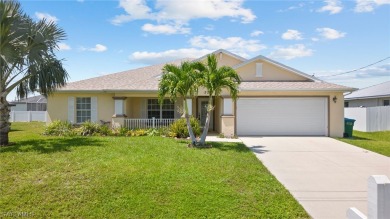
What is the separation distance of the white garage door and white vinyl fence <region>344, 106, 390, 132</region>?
20.5 feet

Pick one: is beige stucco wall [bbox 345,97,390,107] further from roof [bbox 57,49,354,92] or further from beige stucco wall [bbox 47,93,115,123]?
beige stucco wall [bbox 47,93,115,123]

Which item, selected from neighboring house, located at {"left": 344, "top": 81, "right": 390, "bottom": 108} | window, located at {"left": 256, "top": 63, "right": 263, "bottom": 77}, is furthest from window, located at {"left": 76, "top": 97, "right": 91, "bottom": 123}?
neighboring house, located at {"left": 344, "top": 81, "right": 390, "bottom": 108}

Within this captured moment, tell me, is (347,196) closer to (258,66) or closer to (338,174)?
(338,174)

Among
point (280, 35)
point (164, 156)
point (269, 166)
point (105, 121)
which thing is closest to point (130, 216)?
point (164, 156)

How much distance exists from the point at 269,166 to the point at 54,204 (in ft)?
21.1

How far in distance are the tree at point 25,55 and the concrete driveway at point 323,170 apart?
9.79m

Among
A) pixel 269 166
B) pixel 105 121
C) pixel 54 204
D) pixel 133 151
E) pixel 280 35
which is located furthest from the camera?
pixel 105 121

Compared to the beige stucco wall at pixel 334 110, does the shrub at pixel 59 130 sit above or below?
below

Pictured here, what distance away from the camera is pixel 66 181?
693cm

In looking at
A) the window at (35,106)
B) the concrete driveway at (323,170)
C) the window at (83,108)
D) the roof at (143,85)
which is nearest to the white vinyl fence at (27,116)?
the window at (35,106)

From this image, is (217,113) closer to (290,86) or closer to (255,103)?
(255,103)

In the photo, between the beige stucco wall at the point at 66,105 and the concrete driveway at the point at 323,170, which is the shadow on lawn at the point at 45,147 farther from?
the concrete driveway at the point at 323,170

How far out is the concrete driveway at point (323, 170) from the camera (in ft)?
19.4

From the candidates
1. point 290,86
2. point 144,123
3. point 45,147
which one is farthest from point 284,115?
point 45,147
